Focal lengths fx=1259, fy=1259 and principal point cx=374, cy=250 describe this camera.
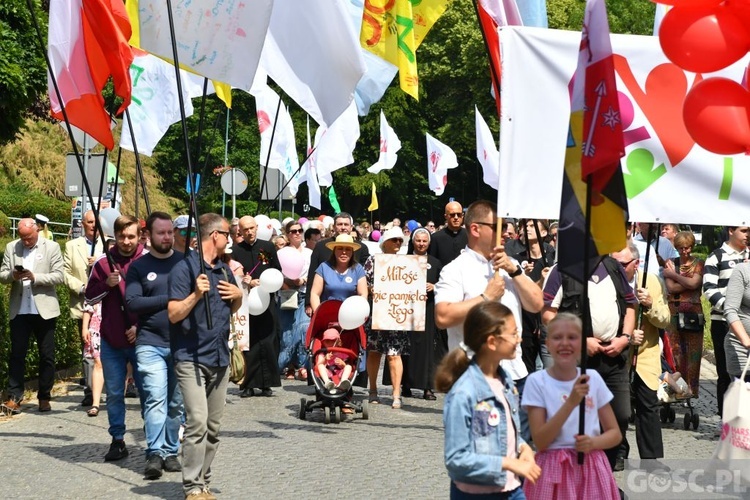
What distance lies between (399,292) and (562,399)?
7947 mm

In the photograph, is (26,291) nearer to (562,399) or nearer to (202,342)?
(202,342)

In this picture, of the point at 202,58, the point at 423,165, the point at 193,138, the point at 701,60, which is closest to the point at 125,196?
the point at 193,138

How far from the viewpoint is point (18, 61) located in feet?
66.8

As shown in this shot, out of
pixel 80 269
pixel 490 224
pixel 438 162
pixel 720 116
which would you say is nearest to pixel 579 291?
pixel 490 224

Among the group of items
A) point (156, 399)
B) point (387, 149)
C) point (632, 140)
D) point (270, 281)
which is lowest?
point (156, 399)

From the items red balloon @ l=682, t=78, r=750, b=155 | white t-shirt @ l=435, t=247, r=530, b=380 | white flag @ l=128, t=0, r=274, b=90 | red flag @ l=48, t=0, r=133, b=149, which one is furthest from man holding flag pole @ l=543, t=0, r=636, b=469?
red flag @ l=48, t=0, r=133, b=149

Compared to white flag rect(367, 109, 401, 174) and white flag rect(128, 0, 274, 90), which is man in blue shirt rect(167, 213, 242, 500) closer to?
white flag rect(128, 0, 274, 90)

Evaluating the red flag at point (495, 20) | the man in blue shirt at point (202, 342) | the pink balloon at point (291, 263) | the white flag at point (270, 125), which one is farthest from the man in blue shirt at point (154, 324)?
the white flag at point (270, 125)

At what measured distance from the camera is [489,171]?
62.3 feet

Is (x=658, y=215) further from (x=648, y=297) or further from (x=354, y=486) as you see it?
(x=354, y=486)

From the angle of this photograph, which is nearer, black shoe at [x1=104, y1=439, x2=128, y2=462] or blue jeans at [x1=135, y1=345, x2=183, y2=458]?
blue jeans at [x1=135, y1=345, x2=183, y2=458]

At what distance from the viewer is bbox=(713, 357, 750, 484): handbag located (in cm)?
678

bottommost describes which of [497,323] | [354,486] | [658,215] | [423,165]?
[354,486]

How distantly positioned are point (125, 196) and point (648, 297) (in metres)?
39.6
